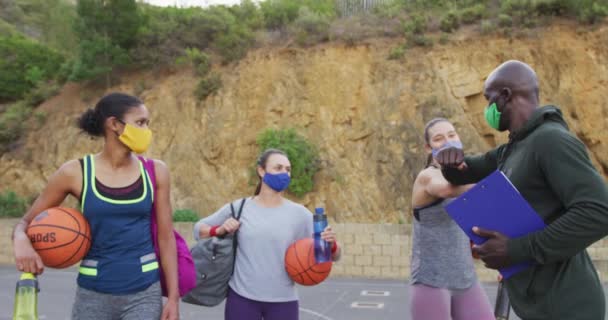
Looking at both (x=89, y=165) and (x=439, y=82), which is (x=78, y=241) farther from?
(x=439, y=82)

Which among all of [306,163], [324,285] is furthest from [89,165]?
[306,163]

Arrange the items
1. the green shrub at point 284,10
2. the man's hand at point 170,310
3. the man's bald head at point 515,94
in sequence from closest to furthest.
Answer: the man's bald head at point 515,94 < the man's hand at point 170,310 < the green shrub at point 284,10

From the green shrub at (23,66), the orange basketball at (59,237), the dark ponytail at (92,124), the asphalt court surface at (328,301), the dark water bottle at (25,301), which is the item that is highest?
the green shrub at (23,66)

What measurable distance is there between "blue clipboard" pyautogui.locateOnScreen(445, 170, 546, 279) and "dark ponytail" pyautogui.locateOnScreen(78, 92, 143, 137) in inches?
84.6

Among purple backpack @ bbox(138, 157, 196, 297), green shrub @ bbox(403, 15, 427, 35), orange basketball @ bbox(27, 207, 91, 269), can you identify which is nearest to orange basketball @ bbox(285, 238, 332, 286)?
purple backpack @ bbox(138, 157, 196, 297)

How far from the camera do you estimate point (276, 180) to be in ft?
15.3

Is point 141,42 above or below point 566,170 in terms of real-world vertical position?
above

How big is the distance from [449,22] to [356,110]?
194 inches

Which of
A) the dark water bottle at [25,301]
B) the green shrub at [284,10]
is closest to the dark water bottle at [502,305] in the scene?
the dark water bottle at [25,301]

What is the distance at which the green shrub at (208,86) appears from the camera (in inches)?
909

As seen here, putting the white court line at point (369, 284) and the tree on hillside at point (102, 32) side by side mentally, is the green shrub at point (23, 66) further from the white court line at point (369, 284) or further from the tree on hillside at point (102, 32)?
the white court line at point (369, 284)

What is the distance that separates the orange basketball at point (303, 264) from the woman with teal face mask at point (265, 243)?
0.27ft

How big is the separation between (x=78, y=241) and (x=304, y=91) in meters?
19.4

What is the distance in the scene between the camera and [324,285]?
43.0 feet
